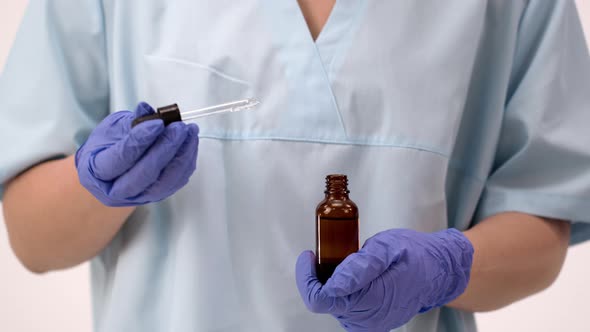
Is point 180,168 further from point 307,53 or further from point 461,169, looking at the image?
point 461,169

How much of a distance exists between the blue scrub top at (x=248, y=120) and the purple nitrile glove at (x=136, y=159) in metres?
0.08

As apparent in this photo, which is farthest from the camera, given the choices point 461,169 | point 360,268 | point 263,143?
point 461,169

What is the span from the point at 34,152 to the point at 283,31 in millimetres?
304

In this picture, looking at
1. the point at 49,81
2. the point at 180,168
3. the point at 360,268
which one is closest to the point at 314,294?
the point at 360,268

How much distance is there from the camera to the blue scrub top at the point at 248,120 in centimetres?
80

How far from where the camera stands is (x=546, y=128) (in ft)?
2.92

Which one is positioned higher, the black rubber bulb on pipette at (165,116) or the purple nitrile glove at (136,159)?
the black rubber bulb on pipette at (165,116)

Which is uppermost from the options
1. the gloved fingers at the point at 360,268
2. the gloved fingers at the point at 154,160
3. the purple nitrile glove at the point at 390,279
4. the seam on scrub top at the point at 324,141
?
the gloved fingers at the point at 154,160

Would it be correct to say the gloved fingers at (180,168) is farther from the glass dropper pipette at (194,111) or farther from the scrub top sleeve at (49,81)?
the scrub top sleeve at (49,81)

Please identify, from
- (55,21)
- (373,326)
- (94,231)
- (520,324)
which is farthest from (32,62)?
(520,324)

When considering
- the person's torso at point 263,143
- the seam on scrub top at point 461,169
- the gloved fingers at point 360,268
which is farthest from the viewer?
the seam on scrub top at point 461,169

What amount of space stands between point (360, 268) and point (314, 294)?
51 mm

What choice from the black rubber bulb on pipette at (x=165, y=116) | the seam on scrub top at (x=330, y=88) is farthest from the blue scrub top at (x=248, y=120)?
the black rubber bulb on pipette at (x=165, y=116)

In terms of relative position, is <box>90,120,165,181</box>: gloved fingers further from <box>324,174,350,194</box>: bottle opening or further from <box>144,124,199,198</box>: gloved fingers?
<box>324,174,350,194</box>: bottle opening
